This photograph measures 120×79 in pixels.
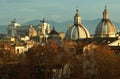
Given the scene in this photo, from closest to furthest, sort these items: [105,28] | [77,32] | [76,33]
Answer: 1. [105,28]
2. [77,32]
3. [76,33]

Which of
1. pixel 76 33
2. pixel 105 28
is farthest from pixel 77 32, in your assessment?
pixel 105 28

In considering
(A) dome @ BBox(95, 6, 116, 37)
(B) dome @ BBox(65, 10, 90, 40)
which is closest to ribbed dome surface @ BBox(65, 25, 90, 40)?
(B) dome @ BBox(65, 10, 90, 40)

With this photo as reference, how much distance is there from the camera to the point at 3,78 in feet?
197

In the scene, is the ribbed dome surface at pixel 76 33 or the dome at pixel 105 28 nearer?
the dome at pixel 105 28

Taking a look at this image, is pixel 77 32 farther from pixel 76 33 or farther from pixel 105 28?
pixel 105 28

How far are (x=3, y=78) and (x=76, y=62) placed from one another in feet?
31.0

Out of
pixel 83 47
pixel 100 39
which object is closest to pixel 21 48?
pixel 100 39

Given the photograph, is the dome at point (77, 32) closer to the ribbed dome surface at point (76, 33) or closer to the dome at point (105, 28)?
the ribbed dome surface at point (76, 33)

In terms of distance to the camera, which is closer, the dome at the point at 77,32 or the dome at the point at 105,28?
the dome at the point at 105,28

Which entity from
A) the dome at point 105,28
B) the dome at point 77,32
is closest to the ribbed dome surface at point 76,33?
the dome at point 77,32

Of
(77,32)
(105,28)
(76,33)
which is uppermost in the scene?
(105,28)

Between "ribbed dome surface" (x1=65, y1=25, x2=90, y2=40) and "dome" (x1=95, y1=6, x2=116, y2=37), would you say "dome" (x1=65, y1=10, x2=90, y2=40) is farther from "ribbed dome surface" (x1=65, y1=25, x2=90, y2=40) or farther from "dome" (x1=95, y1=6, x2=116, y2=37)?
"dome" (x1=95, y1=6, x2=116, y2=37)

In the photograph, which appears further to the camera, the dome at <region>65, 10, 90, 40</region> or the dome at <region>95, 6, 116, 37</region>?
the dome at <region>65, 10, 90, 40</region>

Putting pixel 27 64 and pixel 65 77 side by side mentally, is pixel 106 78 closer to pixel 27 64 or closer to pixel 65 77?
pixel 65 77
